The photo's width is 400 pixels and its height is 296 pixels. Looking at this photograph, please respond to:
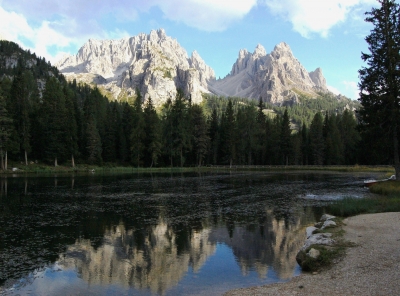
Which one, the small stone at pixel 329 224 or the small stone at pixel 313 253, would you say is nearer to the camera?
the small stone at pixel 313 253

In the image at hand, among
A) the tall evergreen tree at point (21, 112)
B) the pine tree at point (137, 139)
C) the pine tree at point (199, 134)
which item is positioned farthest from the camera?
the pine tree at point (199, 134)

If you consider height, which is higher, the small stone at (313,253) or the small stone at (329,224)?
the small stone at (329,224)

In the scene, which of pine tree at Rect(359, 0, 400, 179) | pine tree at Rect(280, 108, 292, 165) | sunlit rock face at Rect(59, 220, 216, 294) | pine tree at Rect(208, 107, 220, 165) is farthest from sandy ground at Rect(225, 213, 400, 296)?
pine tree at Rect(280, 108, 292, 165)

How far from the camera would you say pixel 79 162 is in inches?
3447

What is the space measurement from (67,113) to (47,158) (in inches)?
518

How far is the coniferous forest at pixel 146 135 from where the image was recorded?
79438 mm

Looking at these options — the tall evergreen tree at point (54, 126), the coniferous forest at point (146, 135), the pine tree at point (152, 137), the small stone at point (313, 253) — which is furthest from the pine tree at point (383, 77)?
the tall evergreen tree at point (54, 126)

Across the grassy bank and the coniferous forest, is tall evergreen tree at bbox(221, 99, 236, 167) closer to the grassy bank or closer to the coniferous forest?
the coniferous forest

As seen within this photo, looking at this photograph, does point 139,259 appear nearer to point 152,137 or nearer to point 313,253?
point 313,253

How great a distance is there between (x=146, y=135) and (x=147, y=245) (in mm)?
81135

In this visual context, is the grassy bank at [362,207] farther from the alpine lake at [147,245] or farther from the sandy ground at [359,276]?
the sandy ground at [359,276]

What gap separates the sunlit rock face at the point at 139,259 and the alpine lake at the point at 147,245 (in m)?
0.04

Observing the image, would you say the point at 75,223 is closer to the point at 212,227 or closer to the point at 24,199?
the point at 212,227

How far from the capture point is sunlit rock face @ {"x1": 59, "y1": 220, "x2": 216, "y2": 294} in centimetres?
1232
